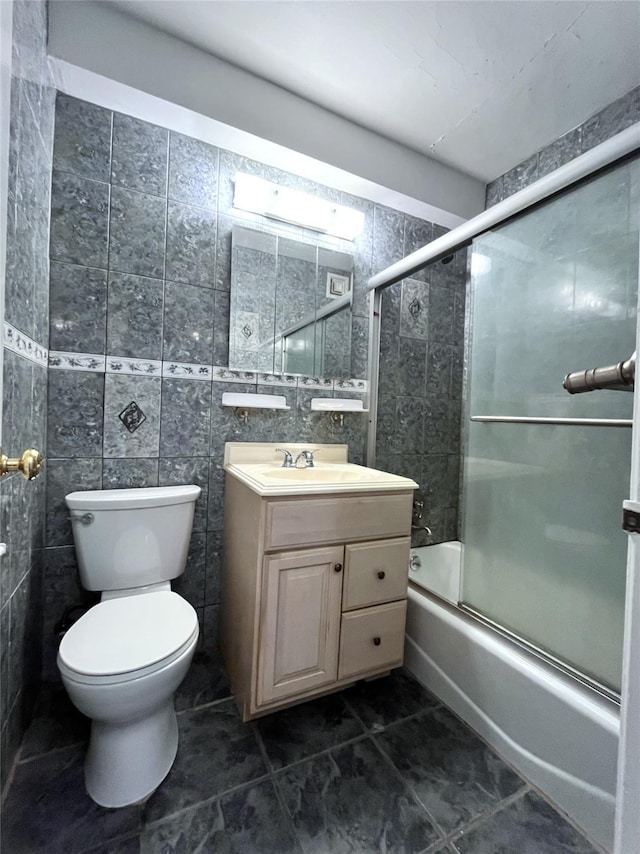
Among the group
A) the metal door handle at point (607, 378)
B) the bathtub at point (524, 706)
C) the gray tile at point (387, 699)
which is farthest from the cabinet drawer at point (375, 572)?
the metal door handle at point (607, 378)

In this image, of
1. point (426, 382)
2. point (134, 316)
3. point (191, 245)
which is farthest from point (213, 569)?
point (426, 382)

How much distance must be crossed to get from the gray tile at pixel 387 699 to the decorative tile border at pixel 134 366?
4.92 ft

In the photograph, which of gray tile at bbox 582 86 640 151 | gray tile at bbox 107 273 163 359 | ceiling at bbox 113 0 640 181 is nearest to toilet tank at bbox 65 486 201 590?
gray tile at bbox 107 273 163 359

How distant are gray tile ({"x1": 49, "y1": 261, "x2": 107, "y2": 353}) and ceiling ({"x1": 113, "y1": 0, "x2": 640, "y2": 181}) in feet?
2.97

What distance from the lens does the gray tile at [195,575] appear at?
1567 millimetres

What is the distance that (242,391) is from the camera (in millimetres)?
1651

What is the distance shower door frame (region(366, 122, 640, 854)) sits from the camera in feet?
1.54

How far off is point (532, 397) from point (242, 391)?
1.21m

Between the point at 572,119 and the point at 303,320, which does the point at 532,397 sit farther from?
the point at 572,119

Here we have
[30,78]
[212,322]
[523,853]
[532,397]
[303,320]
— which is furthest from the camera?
[303,320]

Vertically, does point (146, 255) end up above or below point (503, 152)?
below

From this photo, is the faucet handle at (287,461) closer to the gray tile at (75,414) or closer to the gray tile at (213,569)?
the gray tile at (213,569)

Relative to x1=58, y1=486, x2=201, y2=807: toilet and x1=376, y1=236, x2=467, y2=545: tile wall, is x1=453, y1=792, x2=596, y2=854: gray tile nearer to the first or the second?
x1=58, y1=486, x2=201, y2=807: toilet

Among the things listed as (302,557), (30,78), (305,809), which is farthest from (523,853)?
(30,78)
